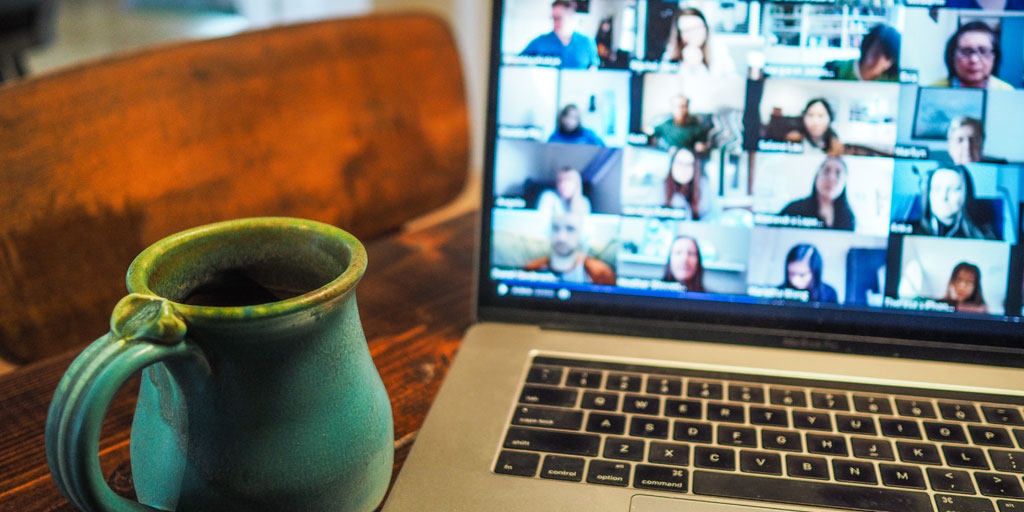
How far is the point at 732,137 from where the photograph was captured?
1.81ft

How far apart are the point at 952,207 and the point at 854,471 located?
0.20m

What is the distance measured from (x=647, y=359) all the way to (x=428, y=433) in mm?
159

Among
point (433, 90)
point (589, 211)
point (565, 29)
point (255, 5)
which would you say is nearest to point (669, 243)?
point (589, 211)

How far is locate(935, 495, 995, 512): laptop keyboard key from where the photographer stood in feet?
1.34

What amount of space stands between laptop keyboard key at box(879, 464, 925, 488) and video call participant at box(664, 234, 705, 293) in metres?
0.17

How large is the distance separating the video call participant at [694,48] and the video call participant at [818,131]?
6 centimetres

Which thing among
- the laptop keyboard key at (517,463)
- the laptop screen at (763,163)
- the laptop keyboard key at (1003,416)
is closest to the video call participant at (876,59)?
the laptop screen at (763,163)

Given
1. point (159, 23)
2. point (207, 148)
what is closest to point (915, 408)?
point (207, 148)

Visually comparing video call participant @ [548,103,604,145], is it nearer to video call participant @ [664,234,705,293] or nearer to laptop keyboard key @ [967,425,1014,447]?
video call participant @ [664,234,705,293]

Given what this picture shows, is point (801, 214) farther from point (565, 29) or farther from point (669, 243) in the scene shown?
point (565, 29)

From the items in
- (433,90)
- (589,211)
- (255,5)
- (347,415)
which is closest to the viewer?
(347,415)

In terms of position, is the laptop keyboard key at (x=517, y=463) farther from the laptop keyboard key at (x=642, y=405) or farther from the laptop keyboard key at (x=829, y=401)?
the laptop keyboard key at (x=829, y=401)

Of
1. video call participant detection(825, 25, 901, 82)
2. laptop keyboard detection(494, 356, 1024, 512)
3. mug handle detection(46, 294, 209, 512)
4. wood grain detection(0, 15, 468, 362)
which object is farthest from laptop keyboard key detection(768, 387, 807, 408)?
wood grain detection(0, 15, 468, 362)

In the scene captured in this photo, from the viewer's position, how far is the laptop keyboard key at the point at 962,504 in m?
0.41
